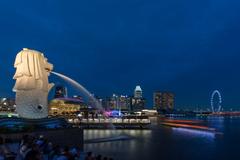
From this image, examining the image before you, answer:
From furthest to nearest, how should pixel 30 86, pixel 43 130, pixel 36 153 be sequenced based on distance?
pixel 30 86 < pixel 43 130 < pixel 36 153

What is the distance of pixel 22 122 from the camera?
116ft

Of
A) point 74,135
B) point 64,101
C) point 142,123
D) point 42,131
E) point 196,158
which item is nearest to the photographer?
point 42,131

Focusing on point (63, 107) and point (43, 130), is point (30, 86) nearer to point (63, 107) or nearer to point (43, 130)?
point (43, 130)

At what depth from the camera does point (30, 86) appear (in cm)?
3844

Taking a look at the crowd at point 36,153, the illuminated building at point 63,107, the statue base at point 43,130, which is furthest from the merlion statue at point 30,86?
the illuminated building at point 63,107

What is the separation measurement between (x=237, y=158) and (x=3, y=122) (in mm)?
25380

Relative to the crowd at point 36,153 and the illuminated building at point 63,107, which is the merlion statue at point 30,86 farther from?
the illuminated building at point 63,107

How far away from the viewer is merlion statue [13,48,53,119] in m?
38.3

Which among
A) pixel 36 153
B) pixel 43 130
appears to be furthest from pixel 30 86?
pixel 36 153

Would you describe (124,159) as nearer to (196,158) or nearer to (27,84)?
(196,158)

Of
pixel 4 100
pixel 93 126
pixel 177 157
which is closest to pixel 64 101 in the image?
pixel 4 100

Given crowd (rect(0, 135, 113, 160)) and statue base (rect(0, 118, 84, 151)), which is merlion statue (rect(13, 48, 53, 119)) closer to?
statue base (rect(0, 118, 84, 151))

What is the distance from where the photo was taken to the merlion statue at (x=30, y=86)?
38.3 metres

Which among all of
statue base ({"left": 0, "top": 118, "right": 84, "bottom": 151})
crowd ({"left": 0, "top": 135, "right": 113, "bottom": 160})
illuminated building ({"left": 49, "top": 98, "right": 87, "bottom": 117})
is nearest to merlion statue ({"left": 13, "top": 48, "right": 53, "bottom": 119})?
statue base ({"left": 0, "top": 118, "right": 84, "bottom": 151})
